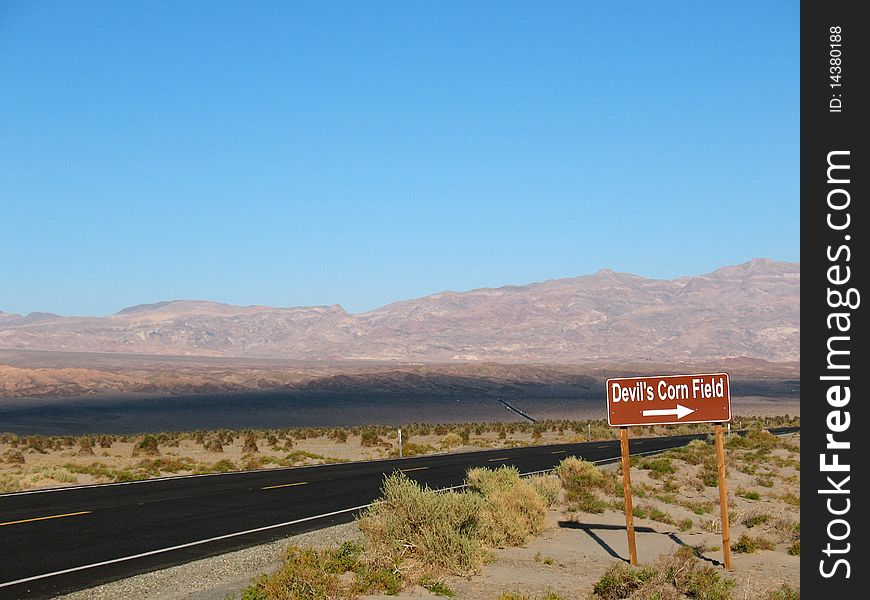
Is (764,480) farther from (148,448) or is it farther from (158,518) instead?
(148,448)

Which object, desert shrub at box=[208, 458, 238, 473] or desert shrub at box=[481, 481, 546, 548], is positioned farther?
desert shrub at box=[208, 458, 238, 473]

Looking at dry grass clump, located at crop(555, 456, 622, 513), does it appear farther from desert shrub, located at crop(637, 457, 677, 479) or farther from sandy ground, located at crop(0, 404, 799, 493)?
sandy ground, located at crop(0, 404, 799, 493)

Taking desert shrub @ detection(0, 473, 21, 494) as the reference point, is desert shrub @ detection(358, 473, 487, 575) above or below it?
above

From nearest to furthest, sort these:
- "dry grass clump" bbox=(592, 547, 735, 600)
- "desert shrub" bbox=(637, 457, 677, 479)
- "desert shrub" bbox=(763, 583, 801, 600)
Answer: "desert shrub" bbox=(763, 583, 801, 600), "dry grass clump" bbox=(592, 547, 735, 600), "desert shrub" bbox=(637, 457, 677, 479)

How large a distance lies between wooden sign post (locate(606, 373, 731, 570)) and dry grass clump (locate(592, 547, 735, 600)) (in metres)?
1.53

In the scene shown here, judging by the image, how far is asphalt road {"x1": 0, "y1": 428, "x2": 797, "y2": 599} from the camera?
39.9 ft

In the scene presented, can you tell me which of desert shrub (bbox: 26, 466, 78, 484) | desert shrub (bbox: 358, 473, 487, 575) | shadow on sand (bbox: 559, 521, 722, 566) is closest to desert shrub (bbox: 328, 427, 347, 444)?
desert shrub (bbox: 26, 466, 78, 484)

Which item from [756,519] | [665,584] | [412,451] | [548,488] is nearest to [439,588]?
[665,584]

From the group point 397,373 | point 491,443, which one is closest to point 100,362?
point 397,373

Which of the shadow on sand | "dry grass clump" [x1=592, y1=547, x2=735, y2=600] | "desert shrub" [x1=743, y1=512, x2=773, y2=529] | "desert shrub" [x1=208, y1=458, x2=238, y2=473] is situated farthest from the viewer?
"desert shrub" [x1=208, y1=458, x2=238, y2=473]

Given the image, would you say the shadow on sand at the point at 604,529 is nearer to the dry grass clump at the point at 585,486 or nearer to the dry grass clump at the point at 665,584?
the dry grass clump at the point at 585,486

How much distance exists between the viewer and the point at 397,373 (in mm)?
164875
